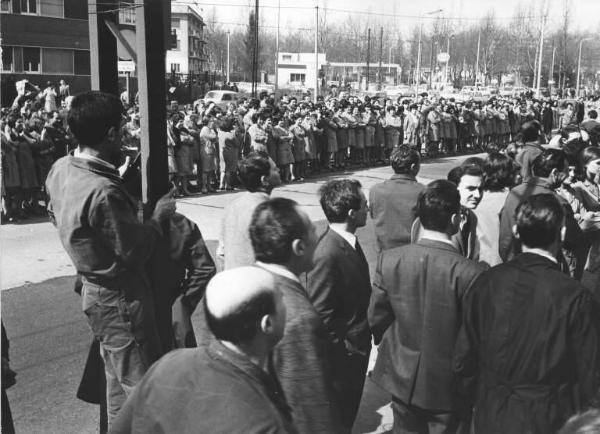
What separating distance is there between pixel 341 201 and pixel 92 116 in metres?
1.39

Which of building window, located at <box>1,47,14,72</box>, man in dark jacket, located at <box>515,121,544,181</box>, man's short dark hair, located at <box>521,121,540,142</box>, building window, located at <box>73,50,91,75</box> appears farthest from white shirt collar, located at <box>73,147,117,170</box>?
building window, located at <box>73,50,91,75</box>

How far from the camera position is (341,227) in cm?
401

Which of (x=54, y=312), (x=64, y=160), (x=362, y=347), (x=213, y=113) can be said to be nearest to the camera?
(x=64, y=160)

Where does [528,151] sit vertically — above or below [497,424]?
above

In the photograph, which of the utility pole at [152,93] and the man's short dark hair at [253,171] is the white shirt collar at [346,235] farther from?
the utility pole at [152,93]

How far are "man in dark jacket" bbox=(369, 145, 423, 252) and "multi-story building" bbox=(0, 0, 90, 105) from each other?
34.8 m

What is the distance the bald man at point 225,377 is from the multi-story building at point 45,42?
37788 mm

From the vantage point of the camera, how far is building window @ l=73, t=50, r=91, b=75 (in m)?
40.7

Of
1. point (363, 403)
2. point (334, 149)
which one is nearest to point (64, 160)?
point (363, 403)

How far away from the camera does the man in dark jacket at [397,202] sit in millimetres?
5609

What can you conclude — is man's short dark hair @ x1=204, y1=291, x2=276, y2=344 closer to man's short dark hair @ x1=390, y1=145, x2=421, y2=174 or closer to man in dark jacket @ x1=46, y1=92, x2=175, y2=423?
man in dark jacket @ x1=46, y1=92, x2=175, y2=423

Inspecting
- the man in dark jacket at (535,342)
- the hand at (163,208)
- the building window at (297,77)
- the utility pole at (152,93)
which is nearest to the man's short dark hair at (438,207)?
the man in dark jacket at (535,342)

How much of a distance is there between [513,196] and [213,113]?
12.1 meters

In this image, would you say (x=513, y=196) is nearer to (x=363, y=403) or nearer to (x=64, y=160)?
(x=363, y=403)
